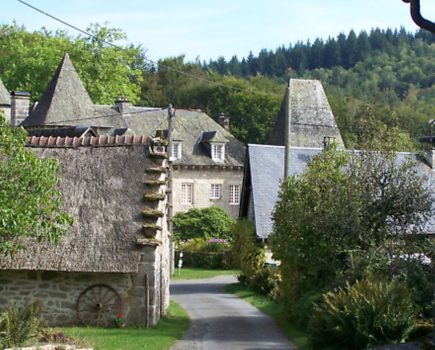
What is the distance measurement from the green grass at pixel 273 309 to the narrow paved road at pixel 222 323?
224 millimetres

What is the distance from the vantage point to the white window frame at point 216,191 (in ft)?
201

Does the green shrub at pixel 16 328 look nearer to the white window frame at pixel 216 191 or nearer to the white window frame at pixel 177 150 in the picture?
the white window frame at pixel 177 150

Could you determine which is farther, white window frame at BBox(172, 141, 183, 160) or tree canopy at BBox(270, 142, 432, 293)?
white window frame at BBox(172, 141, 183, 160)

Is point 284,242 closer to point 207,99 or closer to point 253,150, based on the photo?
point 253,150

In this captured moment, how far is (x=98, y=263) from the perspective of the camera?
21.9 meters

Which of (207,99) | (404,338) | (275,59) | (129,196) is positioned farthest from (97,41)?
(275,59)

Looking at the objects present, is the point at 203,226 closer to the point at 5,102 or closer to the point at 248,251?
the point at 5,102

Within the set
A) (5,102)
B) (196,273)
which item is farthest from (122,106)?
(196,273)

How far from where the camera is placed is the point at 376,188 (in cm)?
2306

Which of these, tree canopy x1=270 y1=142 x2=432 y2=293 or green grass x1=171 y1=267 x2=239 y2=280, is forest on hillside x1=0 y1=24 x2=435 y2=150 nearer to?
tree canopy x1=270 y1=142 x2=432 y2=293

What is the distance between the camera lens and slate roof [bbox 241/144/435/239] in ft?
129

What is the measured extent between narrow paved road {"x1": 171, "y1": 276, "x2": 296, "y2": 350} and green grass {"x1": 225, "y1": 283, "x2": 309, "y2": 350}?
0.22m

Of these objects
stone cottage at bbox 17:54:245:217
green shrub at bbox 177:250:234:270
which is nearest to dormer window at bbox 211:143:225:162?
stone cottage at bbox 17:54:245:217

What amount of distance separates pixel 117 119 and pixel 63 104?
27.4 feet
